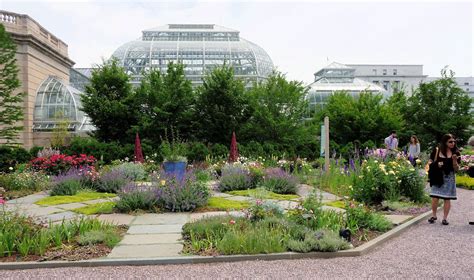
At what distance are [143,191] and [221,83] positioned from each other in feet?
38.8

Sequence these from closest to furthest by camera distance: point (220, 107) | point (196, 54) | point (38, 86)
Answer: point (220, 107)
point (38, 86)
point (196, 54)

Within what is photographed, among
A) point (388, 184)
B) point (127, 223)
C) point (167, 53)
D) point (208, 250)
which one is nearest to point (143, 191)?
point (127, 223)

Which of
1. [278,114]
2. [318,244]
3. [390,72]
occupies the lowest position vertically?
[318,244]

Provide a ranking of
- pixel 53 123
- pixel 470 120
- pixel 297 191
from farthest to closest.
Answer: pixel 53 123
pixel 470 120
pixel 297 191

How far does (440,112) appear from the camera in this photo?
22562 millimetres

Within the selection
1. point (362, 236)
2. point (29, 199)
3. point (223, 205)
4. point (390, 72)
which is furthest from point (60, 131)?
point (390, 72)

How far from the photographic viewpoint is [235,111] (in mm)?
19938

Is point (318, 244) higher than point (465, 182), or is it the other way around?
point (318, 244)

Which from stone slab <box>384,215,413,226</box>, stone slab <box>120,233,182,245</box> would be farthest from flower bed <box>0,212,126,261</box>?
stone slab <box>384,215,413,226</box>

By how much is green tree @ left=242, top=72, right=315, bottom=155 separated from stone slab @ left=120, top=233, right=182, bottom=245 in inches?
543

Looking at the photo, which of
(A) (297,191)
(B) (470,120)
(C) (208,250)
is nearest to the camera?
(C) (208,250)

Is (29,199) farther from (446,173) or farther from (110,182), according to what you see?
(446,173)

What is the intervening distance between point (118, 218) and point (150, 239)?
5.93 ft

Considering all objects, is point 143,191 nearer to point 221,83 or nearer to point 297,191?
point 297,191
